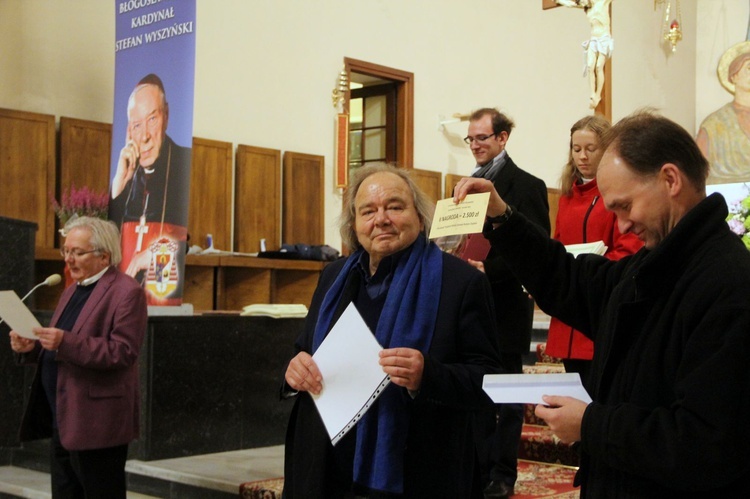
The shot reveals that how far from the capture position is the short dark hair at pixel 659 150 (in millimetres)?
1606

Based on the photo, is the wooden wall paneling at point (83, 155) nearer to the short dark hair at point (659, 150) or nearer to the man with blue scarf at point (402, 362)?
the man with blue scarf at point (402, 362)

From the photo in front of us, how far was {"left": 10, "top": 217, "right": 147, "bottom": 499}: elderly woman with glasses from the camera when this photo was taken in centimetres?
341

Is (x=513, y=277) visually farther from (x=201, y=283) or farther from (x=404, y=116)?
(x=404, y=116)

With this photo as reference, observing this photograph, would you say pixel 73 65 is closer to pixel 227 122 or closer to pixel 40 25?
pixel 40 25

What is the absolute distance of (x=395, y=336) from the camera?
2.27m

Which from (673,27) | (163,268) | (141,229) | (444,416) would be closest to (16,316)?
(163,268)

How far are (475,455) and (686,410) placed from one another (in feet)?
3.16

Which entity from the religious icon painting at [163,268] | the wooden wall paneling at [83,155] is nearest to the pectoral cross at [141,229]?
the religious icon painting at [163,268]

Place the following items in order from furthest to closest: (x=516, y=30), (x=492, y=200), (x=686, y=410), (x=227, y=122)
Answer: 1. (x=516, y=30)
2. (x=227, y=122)
3. (x=492, y=200)
4. (x=686, y=410)

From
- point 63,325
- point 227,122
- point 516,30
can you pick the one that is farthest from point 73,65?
point 516,30

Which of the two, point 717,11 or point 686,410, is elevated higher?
point 717,11

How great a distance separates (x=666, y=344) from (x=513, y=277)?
1861 millimetres

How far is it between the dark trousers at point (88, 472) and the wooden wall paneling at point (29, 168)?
3833 mm

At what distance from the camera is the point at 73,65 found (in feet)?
25.4
